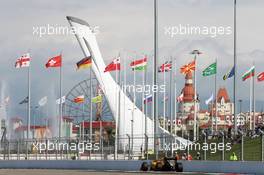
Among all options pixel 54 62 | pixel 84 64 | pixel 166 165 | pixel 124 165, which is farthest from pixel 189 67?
pixel 166 165

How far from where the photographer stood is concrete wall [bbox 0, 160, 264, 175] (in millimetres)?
36919

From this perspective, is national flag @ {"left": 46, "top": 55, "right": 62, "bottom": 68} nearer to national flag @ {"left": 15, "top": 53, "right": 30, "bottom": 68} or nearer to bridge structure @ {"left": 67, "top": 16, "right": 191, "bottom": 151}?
national flag @ {"left": 15, "top": 53, "right": 30, "bottom": 68}

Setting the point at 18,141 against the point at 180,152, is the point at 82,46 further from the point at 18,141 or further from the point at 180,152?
the point at 180,152

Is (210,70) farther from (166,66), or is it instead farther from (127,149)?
(127,149)

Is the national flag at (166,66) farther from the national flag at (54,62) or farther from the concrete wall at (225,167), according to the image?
the concrete wall at (225,167)

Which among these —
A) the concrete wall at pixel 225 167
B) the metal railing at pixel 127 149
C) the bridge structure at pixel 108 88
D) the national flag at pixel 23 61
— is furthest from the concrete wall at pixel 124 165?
the bridge structure at pixel 108 88

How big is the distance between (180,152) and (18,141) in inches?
498

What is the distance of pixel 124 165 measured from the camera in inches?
1849

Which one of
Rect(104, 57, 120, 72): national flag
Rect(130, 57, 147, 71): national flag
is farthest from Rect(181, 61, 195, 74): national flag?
Rect(104, 57, 120, 72): national flag

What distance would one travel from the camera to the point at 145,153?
44.7m

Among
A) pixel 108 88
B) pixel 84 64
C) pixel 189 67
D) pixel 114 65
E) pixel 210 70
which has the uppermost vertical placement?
pixel 84 64

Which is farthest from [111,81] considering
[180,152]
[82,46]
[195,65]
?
[180,152]

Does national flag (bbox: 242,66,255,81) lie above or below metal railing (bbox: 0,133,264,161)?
above

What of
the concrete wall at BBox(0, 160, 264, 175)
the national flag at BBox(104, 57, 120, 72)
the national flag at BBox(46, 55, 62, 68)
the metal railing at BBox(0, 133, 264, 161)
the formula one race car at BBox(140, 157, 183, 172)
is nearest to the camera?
the concrete wall at BBox(0, 160, 264, 175)
